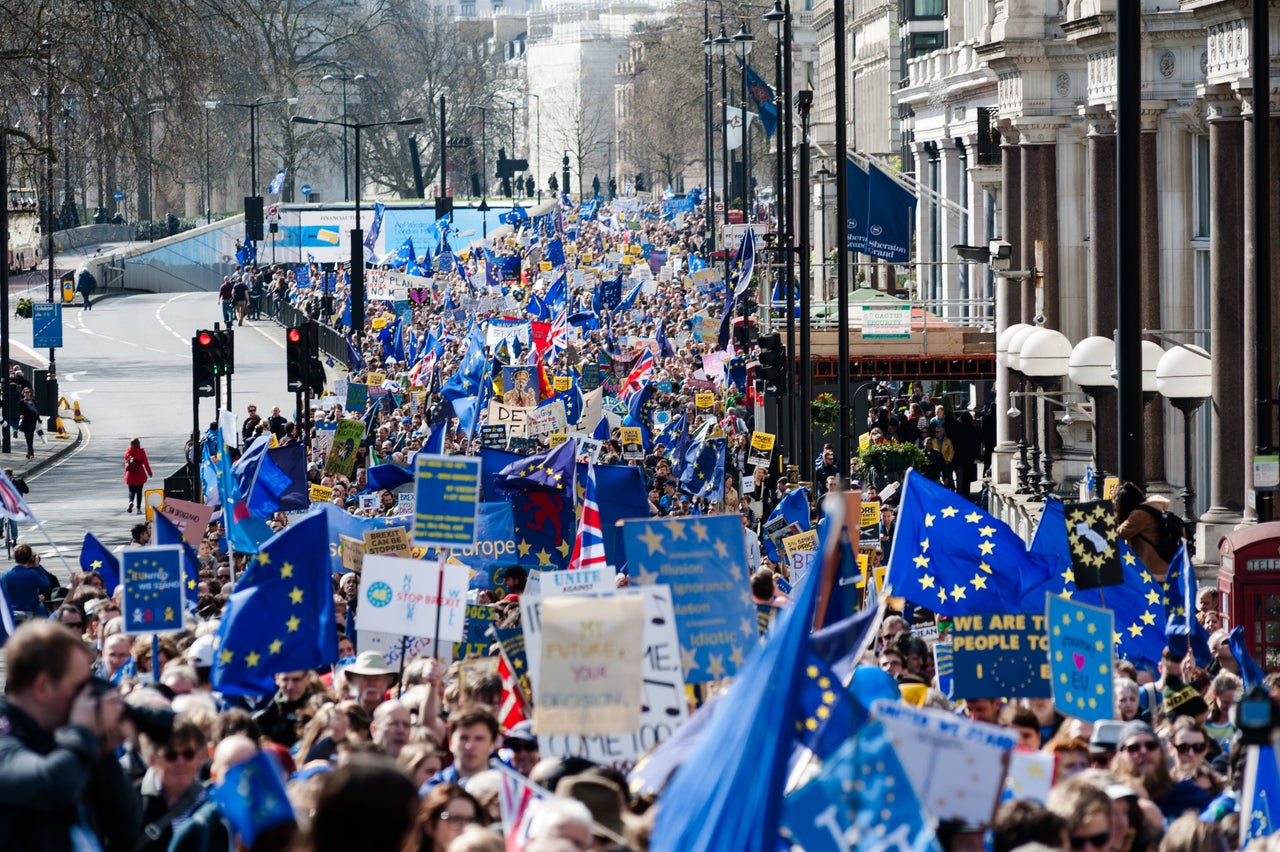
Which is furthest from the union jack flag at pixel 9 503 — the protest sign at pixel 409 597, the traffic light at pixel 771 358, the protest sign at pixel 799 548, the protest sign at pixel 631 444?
the traffic light at pixel 771 358

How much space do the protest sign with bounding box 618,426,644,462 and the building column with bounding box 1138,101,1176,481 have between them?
5.50 m

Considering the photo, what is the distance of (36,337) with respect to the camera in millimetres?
47688

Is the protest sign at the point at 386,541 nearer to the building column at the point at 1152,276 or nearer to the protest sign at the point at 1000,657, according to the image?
the protest sign at the point at 1000,657

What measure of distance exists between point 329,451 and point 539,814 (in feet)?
70.1

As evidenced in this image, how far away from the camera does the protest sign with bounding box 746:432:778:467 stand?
2486cm

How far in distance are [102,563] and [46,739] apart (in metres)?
11.6

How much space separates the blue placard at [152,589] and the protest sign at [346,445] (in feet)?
45.0

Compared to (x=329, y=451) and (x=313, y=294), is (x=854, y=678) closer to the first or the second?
(x=329, y=451)

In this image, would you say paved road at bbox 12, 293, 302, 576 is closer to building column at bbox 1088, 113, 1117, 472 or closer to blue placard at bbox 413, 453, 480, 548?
blue placard at bbox 413, 453, 480, 548

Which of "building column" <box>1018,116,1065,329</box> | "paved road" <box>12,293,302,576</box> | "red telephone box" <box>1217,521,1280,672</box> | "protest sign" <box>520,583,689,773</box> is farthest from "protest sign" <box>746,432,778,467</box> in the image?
"protest sign" <box>520,583,689,773</box>

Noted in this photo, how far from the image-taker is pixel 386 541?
14836 mm

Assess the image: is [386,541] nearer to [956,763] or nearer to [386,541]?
[386,541]

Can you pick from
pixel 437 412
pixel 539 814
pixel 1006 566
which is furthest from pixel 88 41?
pixel 539 814

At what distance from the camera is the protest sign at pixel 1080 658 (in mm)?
9469
